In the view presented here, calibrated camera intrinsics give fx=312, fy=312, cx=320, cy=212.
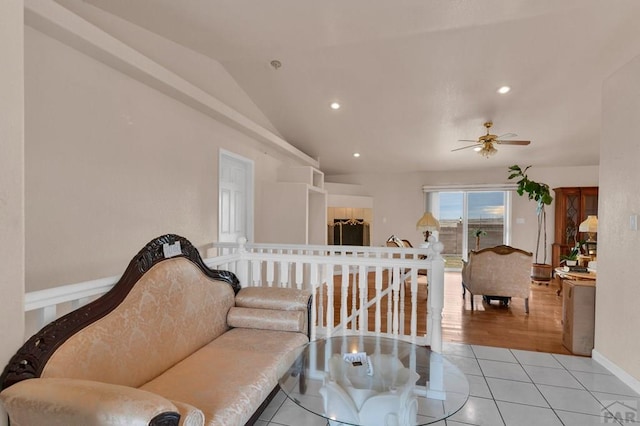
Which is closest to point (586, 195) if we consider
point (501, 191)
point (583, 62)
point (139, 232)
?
point (501, 191)


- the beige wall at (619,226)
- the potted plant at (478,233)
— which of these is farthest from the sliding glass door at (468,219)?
the beige wall at (619,226)

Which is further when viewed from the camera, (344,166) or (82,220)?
(344,166)

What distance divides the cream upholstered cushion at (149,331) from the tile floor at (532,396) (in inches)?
26.9

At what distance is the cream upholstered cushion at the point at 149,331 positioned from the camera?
4.10 ft

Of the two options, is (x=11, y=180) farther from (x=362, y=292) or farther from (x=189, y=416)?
(x=362, y=292)

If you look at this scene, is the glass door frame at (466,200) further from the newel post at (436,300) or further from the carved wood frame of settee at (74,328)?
the carved wood frame of settee at (74,328)

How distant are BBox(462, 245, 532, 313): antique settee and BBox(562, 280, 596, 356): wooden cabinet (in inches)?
41.5

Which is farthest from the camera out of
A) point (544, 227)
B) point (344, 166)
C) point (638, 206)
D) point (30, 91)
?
point (344, 166)

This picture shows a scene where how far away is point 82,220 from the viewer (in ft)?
7.47

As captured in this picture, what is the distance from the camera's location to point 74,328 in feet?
4.12

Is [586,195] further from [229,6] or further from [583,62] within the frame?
[229,6]

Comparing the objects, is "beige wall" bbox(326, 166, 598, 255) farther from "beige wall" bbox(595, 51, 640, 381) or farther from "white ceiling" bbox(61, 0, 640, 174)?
"beige wall" bbox(595, 51, 640, 381)

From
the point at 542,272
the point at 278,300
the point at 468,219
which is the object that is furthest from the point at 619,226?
the point at 468,219

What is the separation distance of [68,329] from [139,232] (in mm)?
1651
